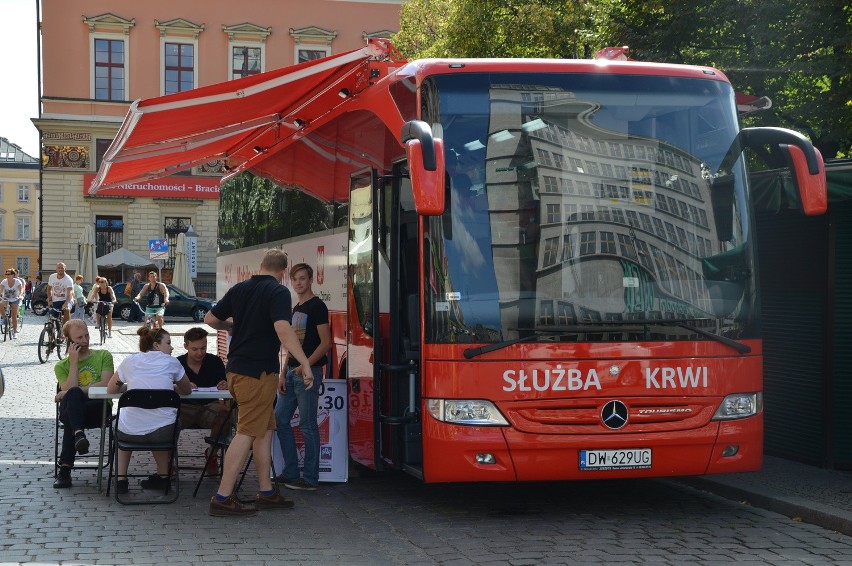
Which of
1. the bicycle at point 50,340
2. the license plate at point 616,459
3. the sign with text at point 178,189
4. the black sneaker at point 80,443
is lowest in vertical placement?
the black sneaker at point 80,443

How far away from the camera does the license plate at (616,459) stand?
26.0 feet

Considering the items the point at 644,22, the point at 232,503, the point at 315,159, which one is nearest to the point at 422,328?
the point at 232,503

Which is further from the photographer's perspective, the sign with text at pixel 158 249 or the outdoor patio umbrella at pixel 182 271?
the sign with text at pixel 158 249

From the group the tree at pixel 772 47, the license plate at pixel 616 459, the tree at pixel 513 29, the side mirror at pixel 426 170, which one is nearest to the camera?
the side mirror at pixel 426 170

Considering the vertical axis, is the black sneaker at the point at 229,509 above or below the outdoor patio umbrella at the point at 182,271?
below

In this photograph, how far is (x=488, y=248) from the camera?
25.9 ft

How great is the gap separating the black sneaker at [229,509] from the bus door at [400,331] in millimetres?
1134

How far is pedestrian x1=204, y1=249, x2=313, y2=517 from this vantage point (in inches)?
330

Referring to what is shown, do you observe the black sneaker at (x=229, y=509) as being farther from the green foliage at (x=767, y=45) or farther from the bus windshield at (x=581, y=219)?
the green foliage at (x=767, y=45)

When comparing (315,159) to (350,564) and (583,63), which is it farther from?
(350,564)

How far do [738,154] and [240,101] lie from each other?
15.0ft

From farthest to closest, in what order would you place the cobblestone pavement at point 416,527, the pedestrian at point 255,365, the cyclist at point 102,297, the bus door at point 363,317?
the cyclist at point 102,297 < the bus door at point 363,317 < the pedestrian at point 255,365 < the cobblestone pavement at point 416,527

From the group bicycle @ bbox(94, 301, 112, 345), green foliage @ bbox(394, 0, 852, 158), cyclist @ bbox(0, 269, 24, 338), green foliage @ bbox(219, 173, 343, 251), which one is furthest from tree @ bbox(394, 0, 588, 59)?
cyclist @ bbox(0, 269, 24, 338)

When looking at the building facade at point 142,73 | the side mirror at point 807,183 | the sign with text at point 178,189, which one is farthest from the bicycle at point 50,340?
the sign with text at point 178,189
